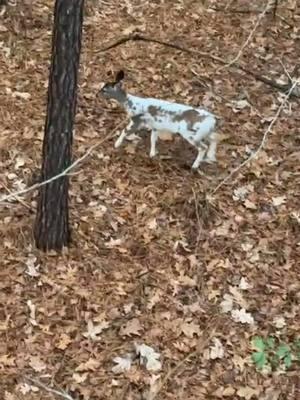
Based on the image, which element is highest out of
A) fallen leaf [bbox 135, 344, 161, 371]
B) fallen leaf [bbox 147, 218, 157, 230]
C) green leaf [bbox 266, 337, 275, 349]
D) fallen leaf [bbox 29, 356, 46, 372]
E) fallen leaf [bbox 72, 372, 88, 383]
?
fallen leaf [bbox 147, 218, 157, 230]

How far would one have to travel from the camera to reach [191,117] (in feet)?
21.7

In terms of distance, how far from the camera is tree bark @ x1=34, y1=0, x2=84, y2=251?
5.30 metres

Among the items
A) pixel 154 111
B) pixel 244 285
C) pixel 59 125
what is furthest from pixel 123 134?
pixel 244 285

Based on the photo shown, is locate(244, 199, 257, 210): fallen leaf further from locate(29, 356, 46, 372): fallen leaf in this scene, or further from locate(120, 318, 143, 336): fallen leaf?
locate(29, 356, 46, 372): fallen leaf

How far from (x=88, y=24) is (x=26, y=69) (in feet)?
3.64

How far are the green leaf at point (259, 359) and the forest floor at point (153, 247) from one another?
15mm

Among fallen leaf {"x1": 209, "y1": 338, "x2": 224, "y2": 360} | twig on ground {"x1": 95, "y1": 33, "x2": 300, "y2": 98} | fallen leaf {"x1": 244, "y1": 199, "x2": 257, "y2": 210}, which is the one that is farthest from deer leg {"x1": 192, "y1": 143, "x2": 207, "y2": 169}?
fallen leaf {"x1": 209, "y1": 338, "x2": 224, "y2": 360}

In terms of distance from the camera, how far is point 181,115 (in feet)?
21.7

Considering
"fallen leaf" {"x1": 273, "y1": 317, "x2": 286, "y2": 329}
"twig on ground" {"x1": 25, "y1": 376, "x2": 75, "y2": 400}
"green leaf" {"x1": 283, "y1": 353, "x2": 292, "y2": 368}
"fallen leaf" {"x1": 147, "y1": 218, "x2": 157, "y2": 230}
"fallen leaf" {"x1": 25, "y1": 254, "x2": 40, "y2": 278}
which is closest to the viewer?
"twig on ground" {"x1": 25, "y1": 376, "x2": 75, "y2": 400}

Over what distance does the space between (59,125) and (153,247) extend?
1.26m

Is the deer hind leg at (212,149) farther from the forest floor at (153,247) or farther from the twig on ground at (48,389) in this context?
the twig on ground at (48,389)

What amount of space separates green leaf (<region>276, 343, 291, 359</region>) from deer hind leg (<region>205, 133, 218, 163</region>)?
1.91 m

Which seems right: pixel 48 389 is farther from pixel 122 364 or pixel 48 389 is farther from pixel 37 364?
pixel 122 364

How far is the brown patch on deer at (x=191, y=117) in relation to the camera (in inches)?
260
